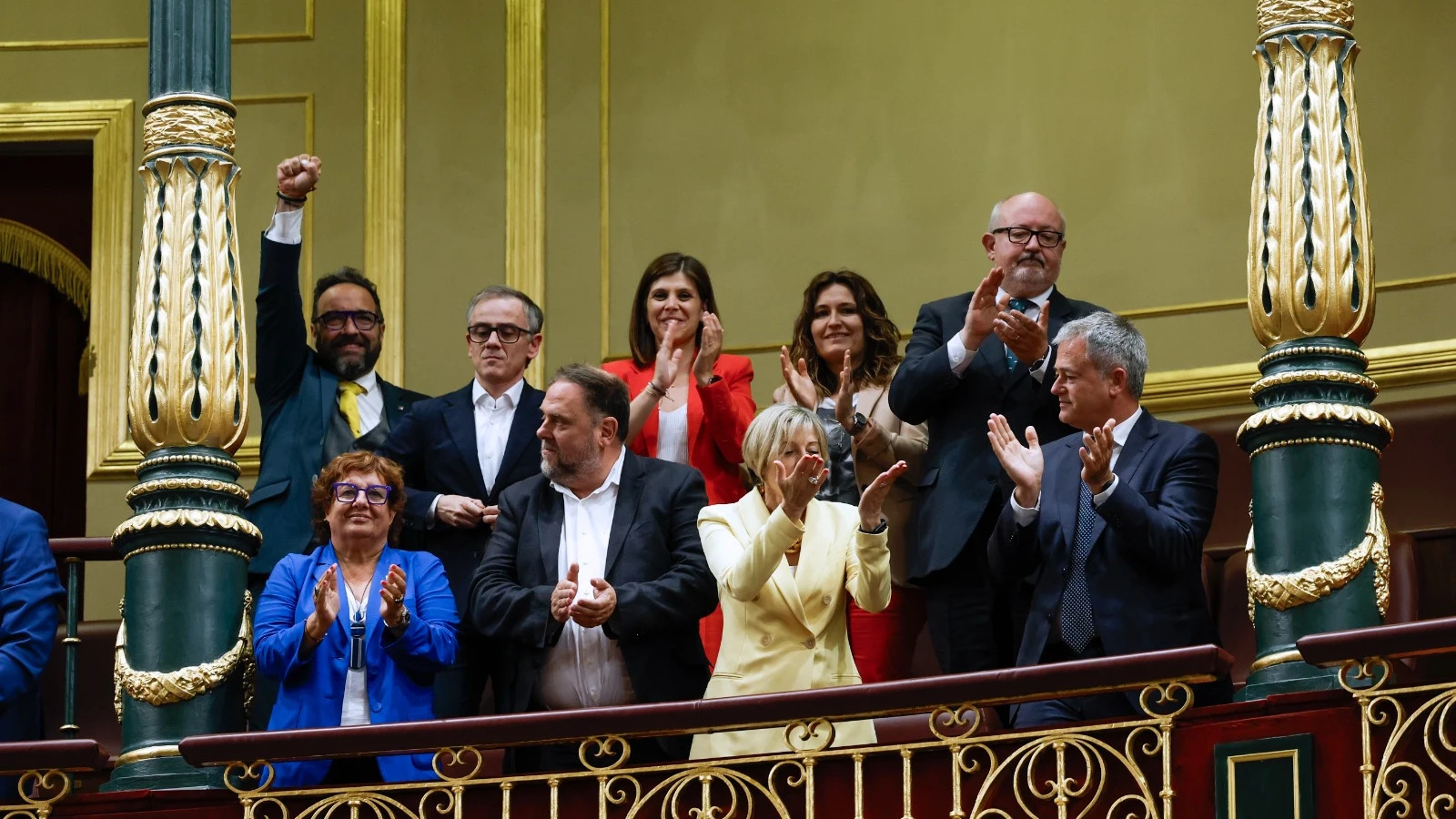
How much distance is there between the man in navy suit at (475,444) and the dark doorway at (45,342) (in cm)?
306

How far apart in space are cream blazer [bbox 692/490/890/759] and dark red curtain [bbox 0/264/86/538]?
4437 mm

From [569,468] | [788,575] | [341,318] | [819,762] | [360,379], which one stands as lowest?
[819,762]

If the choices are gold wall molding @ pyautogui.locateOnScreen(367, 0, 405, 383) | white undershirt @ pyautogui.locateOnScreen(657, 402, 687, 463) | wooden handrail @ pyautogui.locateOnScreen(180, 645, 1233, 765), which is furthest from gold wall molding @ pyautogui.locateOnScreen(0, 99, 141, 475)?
wooden handrail @ pyautogui.locateOnScreen(180, 645, 1233, 765)

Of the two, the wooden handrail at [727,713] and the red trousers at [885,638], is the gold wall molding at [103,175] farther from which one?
the red trousers at [885,638]

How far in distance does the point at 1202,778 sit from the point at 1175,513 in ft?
2.26

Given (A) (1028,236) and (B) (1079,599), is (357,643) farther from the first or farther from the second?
(A) (1028,236)

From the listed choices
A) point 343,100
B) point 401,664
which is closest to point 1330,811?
point 401,664

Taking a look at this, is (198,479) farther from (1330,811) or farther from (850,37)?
(850,37)

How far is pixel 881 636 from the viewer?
666 centimetres

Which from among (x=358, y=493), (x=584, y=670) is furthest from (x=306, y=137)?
(x=584, y=670)

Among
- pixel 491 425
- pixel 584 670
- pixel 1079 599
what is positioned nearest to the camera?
pixel 1079 599

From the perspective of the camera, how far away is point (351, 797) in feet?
19.8

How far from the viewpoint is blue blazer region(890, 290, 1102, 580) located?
6.57m

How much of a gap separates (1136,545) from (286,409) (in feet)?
8.65
